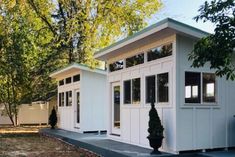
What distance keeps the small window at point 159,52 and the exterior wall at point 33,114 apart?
58.1 feet

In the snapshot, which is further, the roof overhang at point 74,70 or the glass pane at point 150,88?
the roof overhang at point 74,70

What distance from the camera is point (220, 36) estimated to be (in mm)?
5629

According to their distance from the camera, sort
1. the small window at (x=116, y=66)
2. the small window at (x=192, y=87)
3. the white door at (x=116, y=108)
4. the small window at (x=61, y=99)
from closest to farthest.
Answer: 1. the small window at (x=192, y=87)
2. the small window at (x=116, y=66)
3. the white door at (x=116, y=108)
4. the small window at (x=61, y=99)

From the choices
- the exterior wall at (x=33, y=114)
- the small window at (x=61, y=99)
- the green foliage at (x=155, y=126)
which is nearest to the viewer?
the green foliage at (x=155, y=126)

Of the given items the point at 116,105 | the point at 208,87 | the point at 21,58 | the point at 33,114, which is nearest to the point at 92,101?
the point at 116,105

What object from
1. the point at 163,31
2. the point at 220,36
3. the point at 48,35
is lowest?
the point at 220,36

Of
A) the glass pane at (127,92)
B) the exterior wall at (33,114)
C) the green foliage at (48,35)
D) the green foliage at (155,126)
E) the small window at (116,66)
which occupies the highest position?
the green foliage at (48,35)

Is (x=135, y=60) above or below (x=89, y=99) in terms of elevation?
above

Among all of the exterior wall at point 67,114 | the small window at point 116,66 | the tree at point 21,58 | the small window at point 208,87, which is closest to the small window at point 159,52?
the small window at point 208,87

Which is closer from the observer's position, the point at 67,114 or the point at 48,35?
the point at 67,114

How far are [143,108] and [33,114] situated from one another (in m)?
17.5

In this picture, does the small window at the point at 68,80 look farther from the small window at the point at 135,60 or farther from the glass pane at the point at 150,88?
the glass pane at the point at 150,88

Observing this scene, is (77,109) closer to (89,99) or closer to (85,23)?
(89,99)

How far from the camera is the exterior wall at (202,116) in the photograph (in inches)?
373
